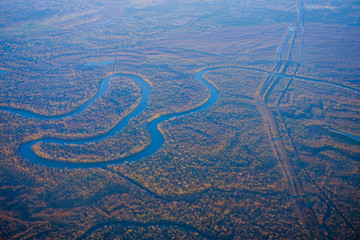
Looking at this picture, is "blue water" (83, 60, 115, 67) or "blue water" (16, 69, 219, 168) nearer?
"blue water" (16, 69, 219, 168)

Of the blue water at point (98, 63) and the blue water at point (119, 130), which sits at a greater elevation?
the blue water at point (98, 63)

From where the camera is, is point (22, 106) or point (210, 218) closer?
point (210, 218)

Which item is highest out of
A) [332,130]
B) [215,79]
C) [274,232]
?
[215,79]

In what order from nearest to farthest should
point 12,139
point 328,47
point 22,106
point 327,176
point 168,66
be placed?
point 327,176 < point 12,139 < point 22,106 < point 168,66 < point 328,47

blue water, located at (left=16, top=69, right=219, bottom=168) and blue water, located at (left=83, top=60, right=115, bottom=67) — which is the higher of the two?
blue water, located at (left=83, top=60, right=115, bottom=67)

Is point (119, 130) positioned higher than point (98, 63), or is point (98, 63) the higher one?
point (98, 63)

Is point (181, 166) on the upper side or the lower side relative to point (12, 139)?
lower

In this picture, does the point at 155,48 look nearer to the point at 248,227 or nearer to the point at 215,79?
the point at 215,79

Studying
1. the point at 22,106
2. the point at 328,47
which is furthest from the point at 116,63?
the point at 328,47

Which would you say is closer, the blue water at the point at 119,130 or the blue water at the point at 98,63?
the blue water at the point at 119,130

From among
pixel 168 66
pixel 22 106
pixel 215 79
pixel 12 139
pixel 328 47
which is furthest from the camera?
pixel 328 47

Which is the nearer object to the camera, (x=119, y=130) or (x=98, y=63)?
(x=119, y=130)
